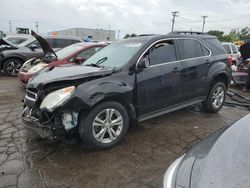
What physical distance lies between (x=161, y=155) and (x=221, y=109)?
3008 millimetres

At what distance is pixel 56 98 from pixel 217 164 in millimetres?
2262

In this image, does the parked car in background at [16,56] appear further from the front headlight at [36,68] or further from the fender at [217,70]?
the fender at [217,70]

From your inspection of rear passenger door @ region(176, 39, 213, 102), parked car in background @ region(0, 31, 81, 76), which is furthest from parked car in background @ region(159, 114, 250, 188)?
parked car in background @ region(0, 31, 81, 76)

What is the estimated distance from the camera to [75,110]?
3.13 m

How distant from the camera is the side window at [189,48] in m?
4.53

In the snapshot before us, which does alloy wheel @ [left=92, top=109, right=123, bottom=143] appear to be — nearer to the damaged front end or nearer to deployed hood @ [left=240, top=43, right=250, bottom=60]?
the damaged front end

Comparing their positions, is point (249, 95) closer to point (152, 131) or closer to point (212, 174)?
Answer: point (152, 131)

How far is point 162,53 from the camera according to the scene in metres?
4.23

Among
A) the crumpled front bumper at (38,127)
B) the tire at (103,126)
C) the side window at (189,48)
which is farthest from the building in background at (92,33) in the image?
the crumpled front bumper at (38,127)

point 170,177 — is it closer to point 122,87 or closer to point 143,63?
point 122,87

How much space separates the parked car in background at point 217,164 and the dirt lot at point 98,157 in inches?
19.1

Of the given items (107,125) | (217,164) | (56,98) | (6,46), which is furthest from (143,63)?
(6,46)

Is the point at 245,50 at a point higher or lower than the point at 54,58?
higher

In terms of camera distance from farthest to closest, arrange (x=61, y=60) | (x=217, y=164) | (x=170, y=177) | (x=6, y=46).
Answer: (x=6, y=46)
(x=61, y=60)
(x=170, y=177)
(x=217, y=164)
